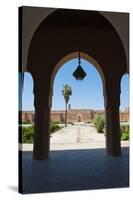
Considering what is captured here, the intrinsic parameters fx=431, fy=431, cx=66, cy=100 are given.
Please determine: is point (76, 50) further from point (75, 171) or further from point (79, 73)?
point (75, 171)

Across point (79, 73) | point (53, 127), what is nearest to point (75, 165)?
point (53, 127)

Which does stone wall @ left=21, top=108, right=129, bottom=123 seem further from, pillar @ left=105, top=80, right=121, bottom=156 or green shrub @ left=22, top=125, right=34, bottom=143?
pillar @ left=105, top=80, right=121, bottom=156

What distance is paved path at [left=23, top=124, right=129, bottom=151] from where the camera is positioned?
29.1 feet

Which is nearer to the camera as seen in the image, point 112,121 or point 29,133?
point 29,133

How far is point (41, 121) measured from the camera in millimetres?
9070

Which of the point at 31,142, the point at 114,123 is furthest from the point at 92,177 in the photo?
the point at 114,123

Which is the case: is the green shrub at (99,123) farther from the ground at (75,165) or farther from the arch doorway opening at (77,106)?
the ground at (75,165)

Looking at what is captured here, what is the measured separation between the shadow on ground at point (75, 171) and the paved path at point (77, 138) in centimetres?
12

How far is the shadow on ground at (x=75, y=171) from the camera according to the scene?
6607 millimetres

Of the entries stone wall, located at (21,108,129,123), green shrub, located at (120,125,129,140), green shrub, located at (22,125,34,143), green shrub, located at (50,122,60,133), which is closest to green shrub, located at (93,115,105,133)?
stone wall, located at (21,108,129,123)

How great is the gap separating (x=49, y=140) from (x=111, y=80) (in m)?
2.00

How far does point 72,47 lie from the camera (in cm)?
948

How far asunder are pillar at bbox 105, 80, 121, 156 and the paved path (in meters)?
0.18

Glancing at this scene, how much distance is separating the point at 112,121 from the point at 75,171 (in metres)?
1.75
